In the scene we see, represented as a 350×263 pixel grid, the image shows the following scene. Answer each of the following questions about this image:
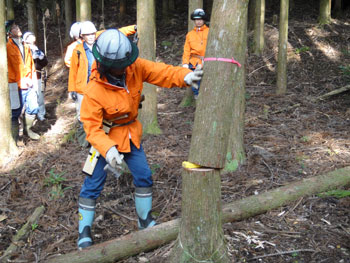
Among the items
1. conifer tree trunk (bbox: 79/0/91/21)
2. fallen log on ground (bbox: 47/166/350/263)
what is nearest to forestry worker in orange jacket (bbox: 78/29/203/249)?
fallen log on ground (bbox: 47/166/350/263)

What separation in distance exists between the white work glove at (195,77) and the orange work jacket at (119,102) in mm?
142

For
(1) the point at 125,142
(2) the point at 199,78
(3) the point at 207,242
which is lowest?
(3) the point at 207,242

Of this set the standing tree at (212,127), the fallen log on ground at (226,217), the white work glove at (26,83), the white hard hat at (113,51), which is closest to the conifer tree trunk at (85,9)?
the white work glove at (26,83)

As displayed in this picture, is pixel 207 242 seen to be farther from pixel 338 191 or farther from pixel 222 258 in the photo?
pixel 338 191

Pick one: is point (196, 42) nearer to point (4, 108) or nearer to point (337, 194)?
point (4, 108)

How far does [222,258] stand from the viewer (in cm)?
291

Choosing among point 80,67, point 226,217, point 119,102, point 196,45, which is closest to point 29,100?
point 80,67

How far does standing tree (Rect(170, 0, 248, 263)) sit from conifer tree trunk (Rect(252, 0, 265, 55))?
8356mm

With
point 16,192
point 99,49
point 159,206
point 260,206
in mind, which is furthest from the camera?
point 16,192

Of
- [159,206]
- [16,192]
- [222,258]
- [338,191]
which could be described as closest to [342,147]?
[338,191]

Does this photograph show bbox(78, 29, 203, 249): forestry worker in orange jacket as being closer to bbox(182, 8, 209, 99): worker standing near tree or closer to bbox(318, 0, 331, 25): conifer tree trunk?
→ bbox(182, 8, 209, 99): worker standing near tree

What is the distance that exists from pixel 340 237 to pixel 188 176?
5.94 ft

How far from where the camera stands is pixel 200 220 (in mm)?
2760

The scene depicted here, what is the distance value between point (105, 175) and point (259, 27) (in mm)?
8588
